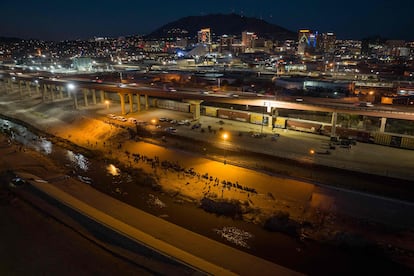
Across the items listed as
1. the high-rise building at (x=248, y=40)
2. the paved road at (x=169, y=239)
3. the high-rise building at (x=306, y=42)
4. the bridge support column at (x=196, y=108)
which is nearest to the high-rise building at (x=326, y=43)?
the high-rise building at (x=306, y=42)

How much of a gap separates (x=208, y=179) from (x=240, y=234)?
20.7 ft

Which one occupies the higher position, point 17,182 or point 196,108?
point 196,108

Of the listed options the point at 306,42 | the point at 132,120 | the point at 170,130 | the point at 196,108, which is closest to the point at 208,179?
the point at 170,130

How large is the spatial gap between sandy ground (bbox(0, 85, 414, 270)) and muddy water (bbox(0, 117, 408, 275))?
50.0 inches

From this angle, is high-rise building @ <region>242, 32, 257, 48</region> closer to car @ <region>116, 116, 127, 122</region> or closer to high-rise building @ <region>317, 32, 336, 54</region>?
high-rise building @ <region>317, 32, 336, 54</region>

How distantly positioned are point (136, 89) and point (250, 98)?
15.7 meters

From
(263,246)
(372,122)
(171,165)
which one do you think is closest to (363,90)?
(372,122)

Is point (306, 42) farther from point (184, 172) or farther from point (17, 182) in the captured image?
point (17, 182)

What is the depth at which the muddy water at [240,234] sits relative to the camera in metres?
13.7

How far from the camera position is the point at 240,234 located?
626 inches

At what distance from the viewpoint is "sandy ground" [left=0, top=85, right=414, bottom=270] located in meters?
17.5

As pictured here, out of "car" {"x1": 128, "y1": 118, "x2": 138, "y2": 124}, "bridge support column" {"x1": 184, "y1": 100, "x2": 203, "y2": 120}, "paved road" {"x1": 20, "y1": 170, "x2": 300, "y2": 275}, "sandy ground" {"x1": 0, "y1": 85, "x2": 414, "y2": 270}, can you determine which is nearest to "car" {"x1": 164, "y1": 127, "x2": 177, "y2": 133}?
"sandy ground" {"x1": 0, "y1": 85, "x2": 414, "y2": 270}

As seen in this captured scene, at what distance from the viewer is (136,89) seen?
3747cm

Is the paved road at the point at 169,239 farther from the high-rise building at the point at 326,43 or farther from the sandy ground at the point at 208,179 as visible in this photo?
the high-rise building at the point at 326,43
